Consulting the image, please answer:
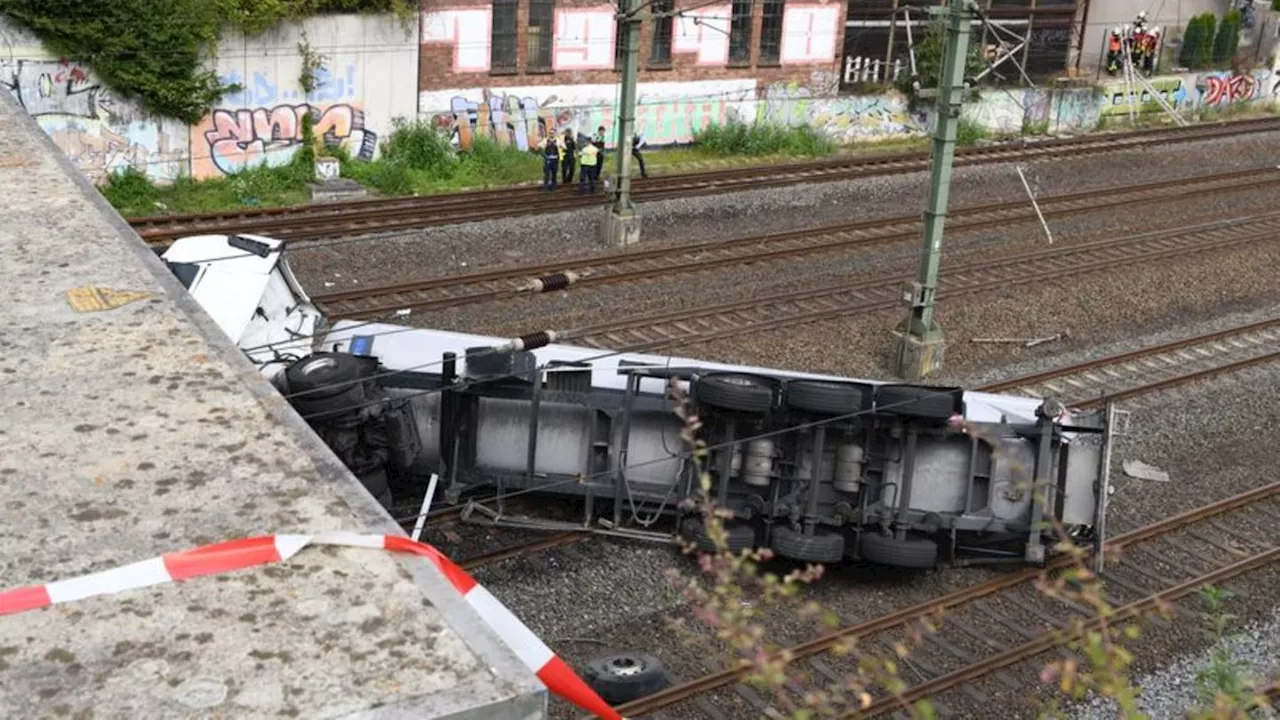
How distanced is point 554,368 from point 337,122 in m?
17.1

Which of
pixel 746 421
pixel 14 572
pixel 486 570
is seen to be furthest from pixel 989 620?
pixel 14 572

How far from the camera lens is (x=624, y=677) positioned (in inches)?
403

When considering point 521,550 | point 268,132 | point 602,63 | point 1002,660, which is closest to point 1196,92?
point 602,63

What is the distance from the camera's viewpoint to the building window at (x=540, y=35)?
99.8 ft

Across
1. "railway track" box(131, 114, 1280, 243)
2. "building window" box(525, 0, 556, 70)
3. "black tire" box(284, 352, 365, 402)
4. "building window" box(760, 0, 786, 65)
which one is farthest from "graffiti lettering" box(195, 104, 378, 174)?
"black tire" box(284, 352, 365, 402)

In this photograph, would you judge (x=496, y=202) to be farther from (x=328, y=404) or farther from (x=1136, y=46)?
(x=1136, y=46)

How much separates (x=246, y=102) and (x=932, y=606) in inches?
771

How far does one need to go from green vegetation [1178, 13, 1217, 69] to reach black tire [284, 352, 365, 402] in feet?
121

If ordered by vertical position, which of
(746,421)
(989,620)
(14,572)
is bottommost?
(989,620)

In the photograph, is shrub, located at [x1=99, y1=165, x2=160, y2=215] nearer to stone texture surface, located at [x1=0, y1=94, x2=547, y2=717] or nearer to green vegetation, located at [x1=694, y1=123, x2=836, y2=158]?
green vegetation, located at [x1=694, y1=123, x2=836, y2=158]

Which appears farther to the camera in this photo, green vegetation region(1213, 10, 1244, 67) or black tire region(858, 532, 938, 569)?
green vegetation region(1213, 10, 1244, 67)

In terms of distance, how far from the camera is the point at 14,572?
594 cm

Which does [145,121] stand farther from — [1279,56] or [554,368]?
[1279,56]

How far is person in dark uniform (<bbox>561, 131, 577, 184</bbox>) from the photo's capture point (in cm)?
2680
